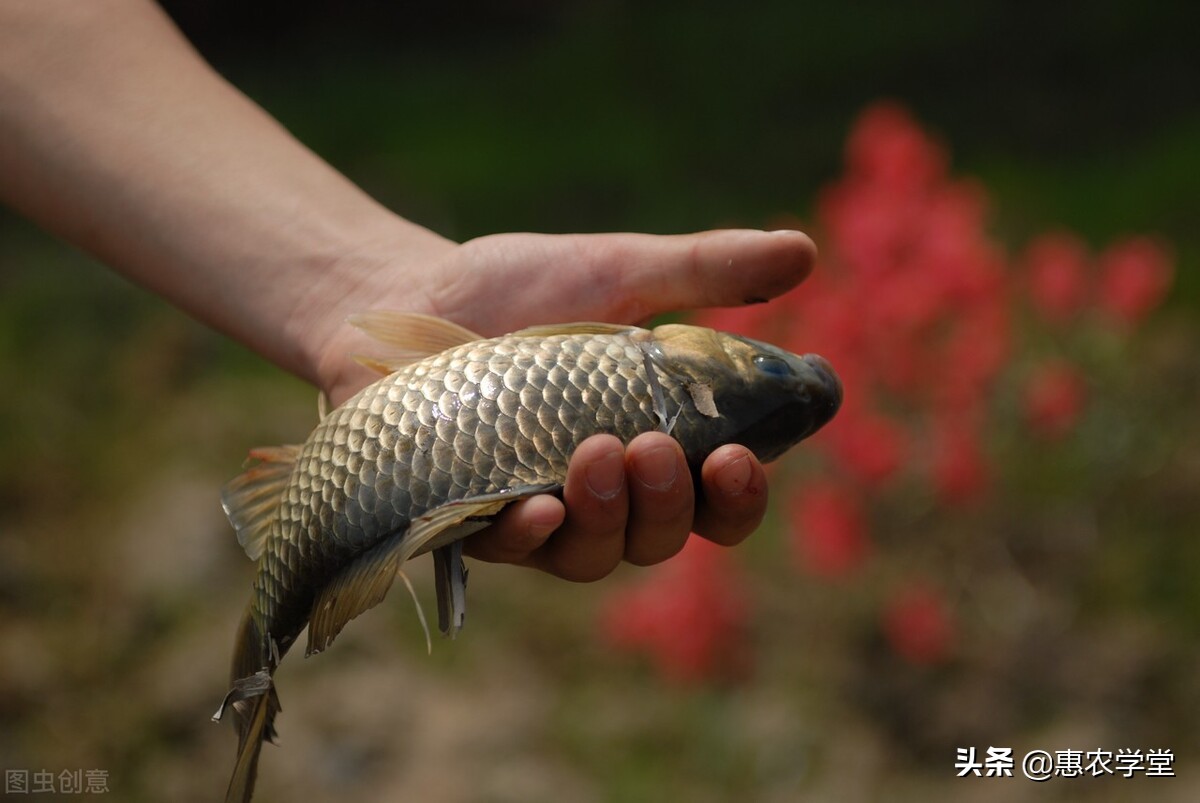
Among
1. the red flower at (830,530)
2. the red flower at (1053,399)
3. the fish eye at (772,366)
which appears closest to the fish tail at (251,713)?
the fish eye at (772,366)

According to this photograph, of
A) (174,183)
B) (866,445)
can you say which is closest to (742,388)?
(174,183)

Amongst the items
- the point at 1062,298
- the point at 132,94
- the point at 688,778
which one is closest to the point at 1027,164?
the point at 1062,298

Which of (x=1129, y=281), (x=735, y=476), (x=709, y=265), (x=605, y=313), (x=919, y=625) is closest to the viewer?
(x=735, y=476)

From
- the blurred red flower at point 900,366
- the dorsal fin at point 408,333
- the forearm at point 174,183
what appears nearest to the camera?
the dorsal fin at point 408,333

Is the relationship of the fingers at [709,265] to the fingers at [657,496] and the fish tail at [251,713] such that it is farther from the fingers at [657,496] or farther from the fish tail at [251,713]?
the fish tail at [251,713]

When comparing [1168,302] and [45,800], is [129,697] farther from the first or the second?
[1168,302]

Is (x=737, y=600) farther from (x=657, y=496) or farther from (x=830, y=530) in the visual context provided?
(x=657, y=496)

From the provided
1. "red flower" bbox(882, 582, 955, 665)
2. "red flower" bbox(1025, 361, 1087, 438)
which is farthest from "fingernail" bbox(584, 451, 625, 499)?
"red flower" bbox(1025, 361, 1087, 438)
